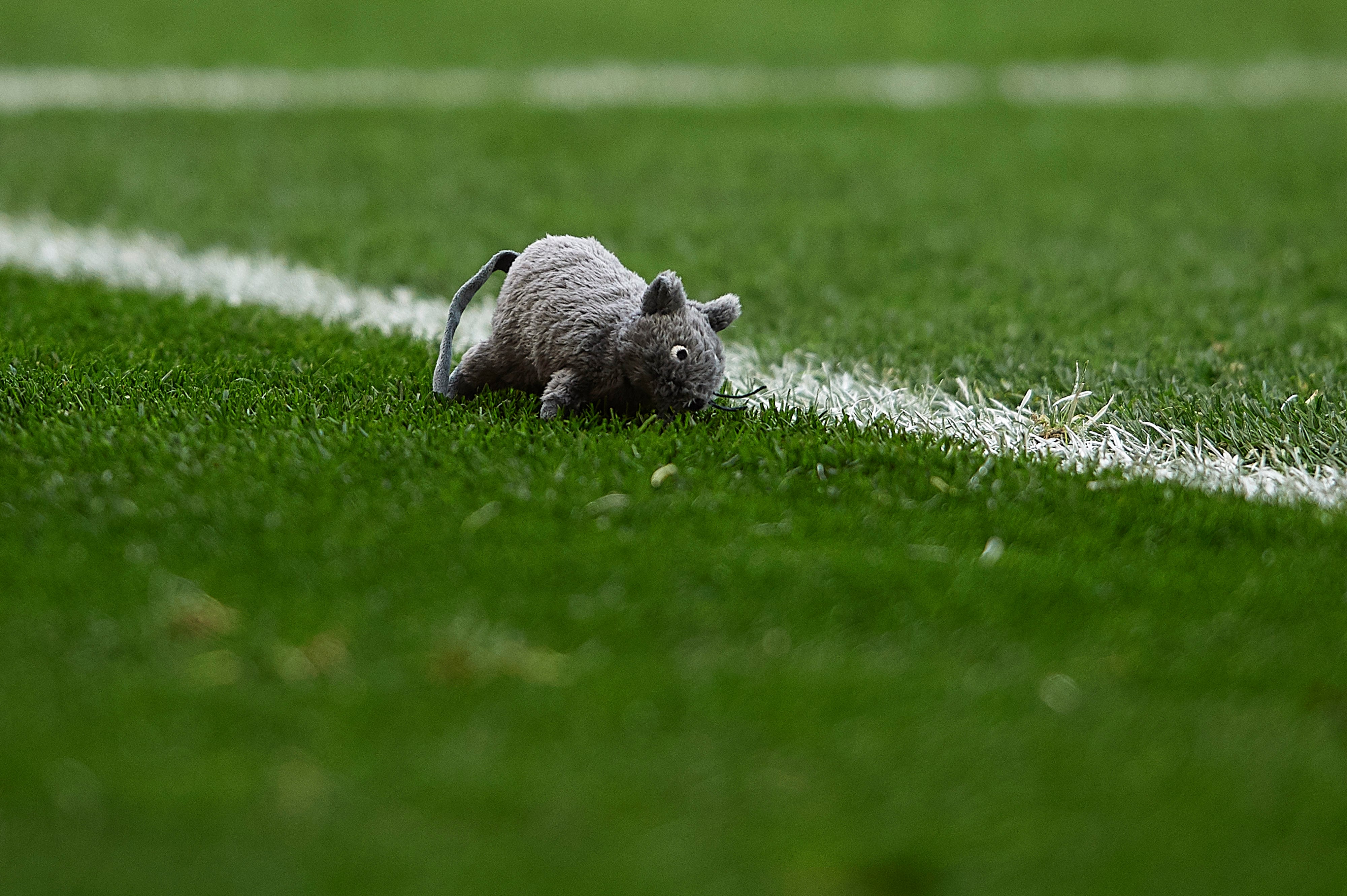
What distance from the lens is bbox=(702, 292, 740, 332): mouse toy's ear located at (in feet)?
8.84

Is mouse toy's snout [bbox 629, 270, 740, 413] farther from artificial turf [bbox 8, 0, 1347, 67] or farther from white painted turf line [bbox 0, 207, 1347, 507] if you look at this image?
artificial turf [bbox 8, 0, 1347, 67]

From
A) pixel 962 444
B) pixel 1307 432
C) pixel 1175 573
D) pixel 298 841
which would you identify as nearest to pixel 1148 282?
pixel 1307 432

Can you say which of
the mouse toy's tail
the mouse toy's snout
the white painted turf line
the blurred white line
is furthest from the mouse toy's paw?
the blurred white line

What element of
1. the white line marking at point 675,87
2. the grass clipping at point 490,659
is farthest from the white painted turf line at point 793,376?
the white line marking at point 675,87

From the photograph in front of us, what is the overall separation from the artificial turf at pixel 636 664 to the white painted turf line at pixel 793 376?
194 mm

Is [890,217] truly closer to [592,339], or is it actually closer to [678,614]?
[592,339]

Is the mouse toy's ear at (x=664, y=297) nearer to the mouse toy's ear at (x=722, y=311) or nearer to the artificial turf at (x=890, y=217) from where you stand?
the mouse toy's ear at (x=722, y=311)

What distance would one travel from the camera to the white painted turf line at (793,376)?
8.34ft

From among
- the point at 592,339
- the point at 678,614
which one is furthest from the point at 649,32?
the point at 678,614

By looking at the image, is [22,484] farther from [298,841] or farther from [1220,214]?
[1220,214]

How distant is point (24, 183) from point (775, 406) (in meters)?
4.70

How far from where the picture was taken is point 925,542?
2.15 meters

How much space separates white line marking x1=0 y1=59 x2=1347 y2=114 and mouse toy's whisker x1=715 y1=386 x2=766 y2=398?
5945 millimetres

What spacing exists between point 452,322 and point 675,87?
7.26m
